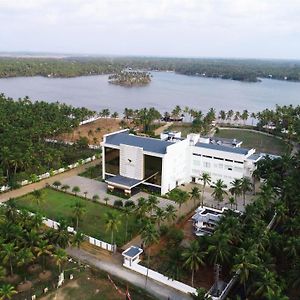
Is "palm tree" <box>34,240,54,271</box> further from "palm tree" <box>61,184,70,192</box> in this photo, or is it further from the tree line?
the tree line

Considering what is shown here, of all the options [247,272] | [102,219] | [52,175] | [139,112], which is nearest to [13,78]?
[139,112]

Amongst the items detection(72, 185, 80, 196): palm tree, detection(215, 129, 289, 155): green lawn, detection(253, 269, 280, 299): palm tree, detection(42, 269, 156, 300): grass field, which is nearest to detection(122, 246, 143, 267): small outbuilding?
detection(42, 269, 156, 300): grass field

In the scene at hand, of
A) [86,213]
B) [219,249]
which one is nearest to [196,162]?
[86,213]

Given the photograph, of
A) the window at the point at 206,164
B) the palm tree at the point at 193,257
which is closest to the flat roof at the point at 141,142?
the window at the point at 206,164

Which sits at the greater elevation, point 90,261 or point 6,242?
point 6,242

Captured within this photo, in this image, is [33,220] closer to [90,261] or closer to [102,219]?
[90,261]

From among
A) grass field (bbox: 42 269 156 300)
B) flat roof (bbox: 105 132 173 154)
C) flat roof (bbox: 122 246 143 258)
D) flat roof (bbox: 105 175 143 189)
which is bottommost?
grass field (bbox: 42 269 156 300)

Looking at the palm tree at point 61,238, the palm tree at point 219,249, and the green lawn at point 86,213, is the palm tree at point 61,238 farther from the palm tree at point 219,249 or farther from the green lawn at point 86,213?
the palm tree at point 219,249
